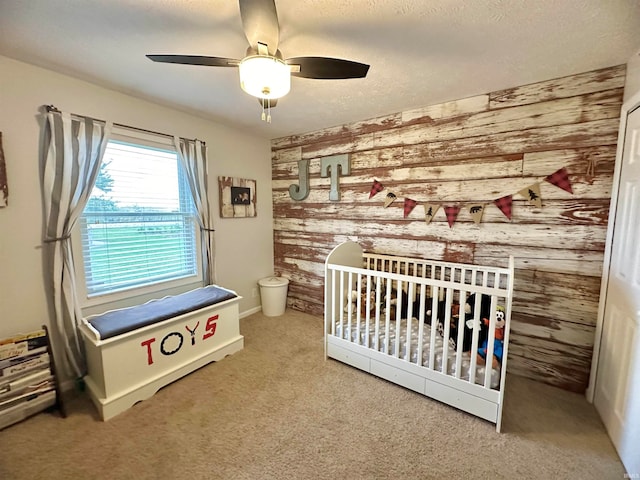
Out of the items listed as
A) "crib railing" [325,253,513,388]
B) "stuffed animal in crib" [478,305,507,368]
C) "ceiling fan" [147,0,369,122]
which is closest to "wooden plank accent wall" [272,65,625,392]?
"crib railing" [325,253,513,388]

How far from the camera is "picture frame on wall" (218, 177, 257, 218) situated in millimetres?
2946

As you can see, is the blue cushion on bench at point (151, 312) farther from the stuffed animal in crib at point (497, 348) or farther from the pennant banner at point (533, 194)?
the pennant banner at point (533, 194)

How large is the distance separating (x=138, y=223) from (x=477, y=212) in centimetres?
297

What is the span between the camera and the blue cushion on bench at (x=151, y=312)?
180cm

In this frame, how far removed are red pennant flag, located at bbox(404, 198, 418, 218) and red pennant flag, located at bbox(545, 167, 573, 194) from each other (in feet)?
3.28

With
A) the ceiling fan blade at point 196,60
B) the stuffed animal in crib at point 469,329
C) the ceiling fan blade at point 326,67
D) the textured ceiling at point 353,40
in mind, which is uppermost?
the textured ceiling at point 353,40

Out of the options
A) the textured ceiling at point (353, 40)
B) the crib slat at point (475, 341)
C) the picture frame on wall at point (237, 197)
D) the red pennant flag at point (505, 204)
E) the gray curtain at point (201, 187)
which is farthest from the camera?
the picture frame on wall at point (237, 197)

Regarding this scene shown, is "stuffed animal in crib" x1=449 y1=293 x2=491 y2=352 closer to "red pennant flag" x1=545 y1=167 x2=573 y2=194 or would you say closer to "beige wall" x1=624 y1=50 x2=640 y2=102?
"red pennant flag" x1=545 y1=167 x2=573 y2=194

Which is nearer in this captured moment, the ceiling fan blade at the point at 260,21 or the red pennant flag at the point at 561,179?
the ceiling fan blade at the point at 260,21

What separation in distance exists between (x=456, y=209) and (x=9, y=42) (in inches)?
126

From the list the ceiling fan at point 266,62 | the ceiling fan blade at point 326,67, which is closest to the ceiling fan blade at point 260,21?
the ceiling fan at point 266,62

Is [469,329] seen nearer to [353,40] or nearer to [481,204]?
[481,204]

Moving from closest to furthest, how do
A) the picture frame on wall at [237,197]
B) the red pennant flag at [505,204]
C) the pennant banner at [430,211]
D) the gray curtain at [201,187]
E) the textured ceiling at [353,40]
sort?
the textured ceiling at [353,40] < the red pennant flag at [505,204] < the pennant banner at [430,211] < the gray curtain at [201,187] < the picture frame on wall at [237,197]

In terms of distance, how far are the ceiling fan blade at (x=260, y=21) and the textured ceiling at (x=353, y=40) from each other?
0.19m
